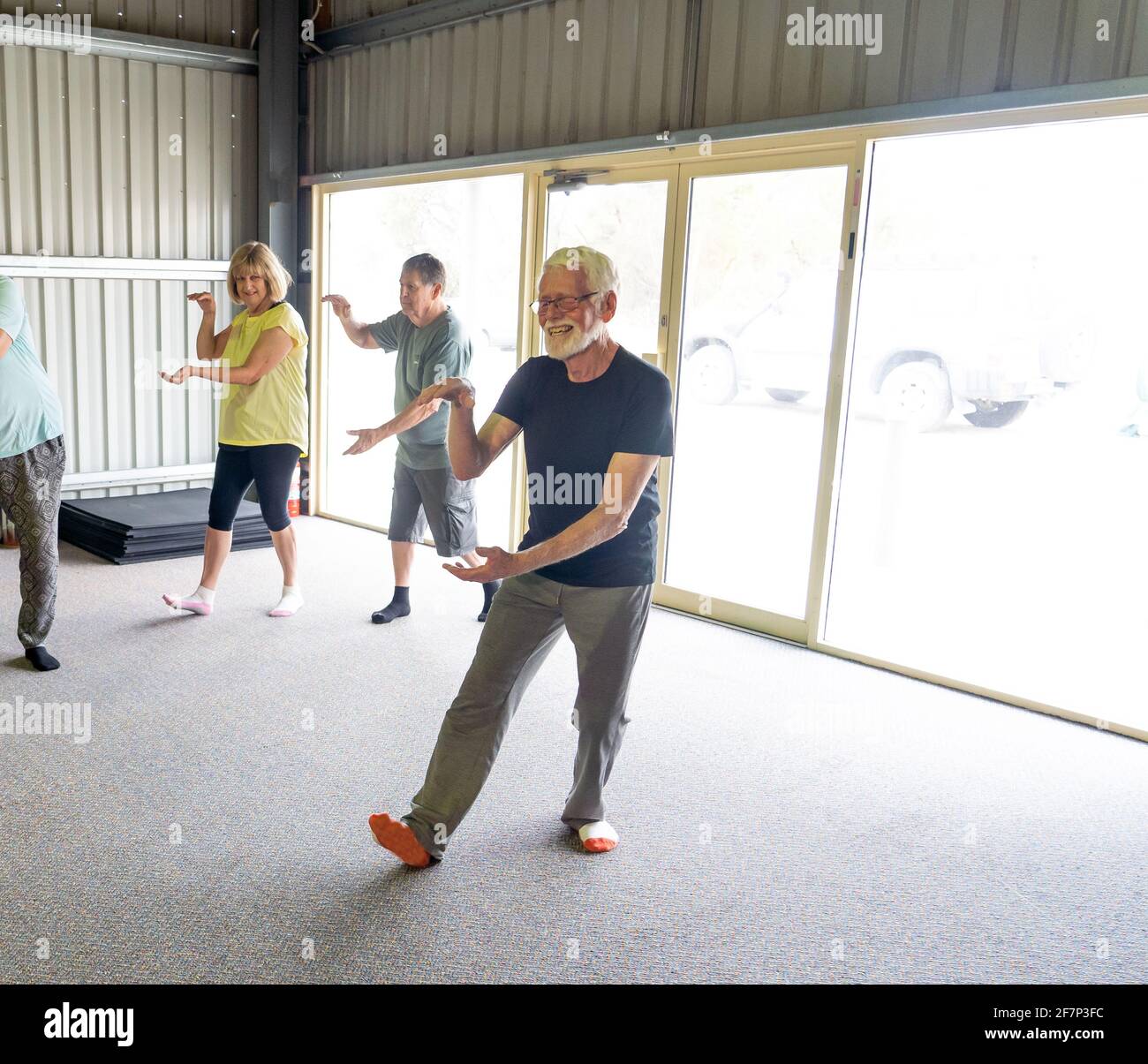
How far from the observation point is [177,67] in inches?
265

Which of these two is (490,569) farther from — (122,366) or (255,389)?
(122,366)

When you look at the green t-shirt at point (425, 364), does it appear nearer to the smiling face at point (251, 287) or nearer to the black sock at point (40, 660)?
the smiling face at point (251, 287)

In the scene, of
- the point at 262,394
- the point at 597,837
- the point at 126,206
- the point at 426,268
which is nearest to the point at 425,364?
the point at 426,268

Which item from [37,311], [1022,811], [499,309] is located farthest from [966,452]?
[37,311]

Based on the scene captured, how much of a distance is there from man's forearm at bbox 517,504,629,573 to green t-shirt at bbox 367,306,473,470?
221cm

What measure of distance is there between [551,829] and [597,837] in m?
0.17

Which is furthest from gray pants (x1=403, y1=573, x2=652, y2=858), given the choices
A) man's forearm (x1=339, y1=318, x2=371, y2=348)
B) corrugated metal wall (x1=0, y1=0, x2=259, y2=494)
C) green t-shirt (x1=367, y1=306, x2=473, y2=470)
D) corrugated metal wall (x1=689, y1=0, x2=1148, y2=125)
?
corrugated metal wall (x1=0, y1=0, x2=259, y2=494)

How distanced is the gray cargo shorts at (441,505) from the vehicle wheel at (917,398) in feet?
9.71

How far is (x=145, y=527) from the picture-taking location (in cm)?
601

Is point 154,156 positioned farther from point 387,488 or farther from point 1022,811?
point 1022,811

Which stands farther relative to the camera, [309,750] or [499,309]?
[499,309]

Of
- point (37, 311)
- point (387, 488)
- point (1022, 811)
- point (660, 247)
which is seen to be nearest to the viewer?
point (1022, 811)

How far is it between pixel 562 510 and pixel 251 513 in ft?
14.4

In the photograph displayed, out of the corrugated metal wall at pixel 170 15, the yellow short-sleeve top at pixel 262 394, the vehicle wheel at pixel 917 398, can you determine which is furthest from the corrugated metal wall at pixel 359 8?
the vehicle wheel at pixel 917 398
